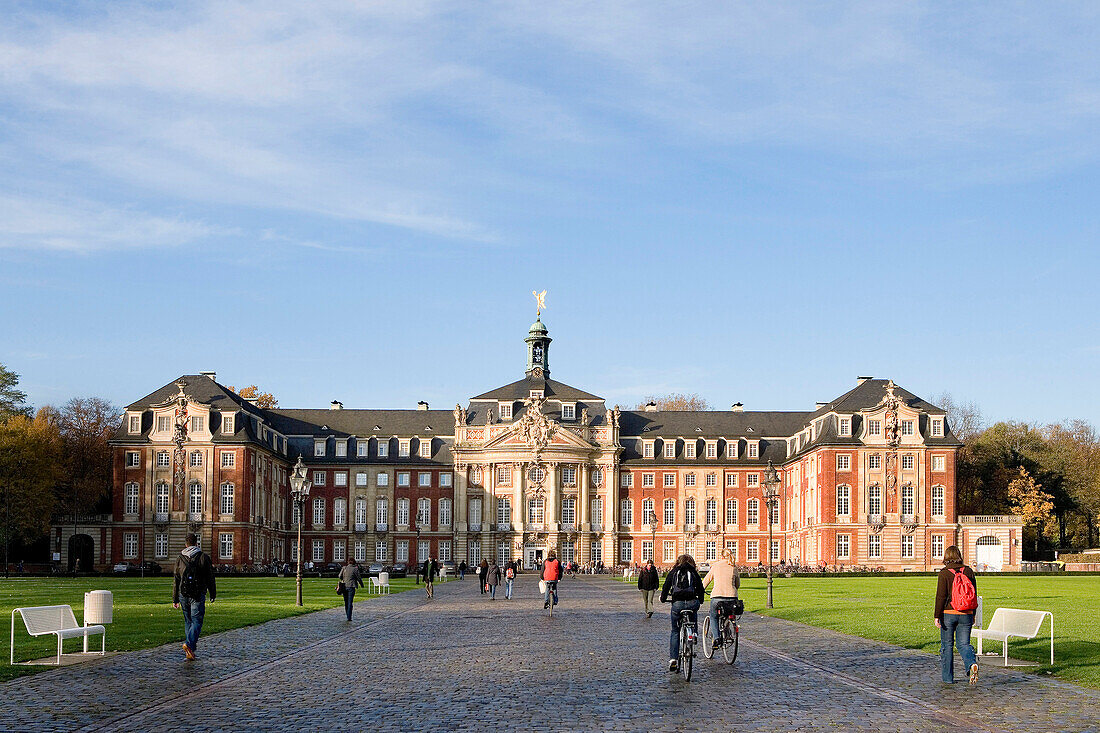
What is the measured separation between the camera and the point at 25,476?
84.5m

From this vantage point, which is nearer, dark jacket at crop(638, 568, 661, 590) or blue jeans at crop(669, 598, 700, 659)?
blue jeans at crop(669, 598, 700, 659)

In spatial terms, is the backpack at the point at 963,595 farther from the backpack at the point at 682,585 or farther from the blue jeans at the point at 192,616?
the blue jeans at the point at 192,616

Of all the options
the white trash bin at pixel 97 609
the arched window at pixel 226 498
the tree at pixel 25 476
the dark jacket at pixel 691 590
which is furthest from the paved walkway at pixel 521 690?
the arched window at pixel 226 498

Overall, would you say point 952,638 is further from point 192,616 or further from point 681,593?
point 192,616

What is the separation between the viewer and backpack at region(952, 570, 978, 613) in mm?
18266

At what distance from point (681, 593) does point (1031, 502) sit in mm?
88993

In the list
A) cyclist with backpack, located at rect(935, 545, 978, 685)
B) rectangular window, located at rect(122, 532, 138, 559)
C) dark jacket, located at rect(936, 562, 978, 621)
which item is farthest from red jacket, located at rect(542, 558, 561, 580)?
rectangular window, located at rect(122, 532, 138, 559)

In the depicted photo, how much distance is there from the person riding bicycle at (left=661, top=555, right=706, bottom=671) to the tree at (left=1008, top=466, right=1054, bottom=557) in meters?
87.3

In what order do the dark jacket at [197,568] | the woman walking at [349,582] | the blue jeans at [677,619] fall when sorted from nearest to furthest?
the blue jeans at [677,619] < the dark jacket at [197,568] < the woman walking at [349,582]

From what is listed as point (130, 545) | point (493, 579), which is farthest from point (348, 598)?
point (130, 545)

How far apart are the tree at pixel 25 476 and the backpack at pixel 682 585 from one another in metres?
73.1

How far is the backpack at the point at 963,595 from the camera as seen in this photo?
18266 mm

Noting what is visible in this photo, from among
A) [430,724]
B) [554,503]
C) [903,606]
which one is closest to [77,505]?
[554,503]

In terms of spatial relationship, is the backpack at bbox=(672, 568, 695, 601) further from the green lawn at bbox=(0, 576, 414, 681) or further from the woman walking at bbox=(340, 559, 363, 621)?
the woman walking at bbox=(340, 559, 363, 621)
